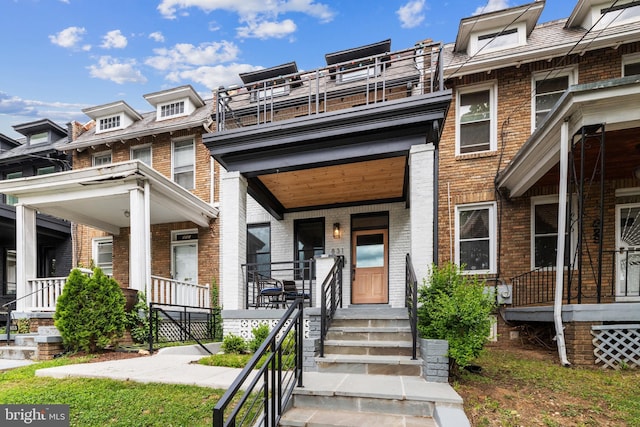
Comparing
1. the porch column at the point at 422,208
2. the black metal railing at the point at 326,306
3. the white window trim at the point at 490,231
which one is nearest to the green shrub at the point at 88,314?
the black metal railing at the point at 326,306

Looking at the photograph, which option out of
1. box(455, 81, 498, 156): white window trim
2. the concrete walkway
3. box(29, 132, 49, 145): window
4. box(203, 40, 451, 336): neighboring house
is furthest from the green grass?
box(29, 132, 49, 145): window

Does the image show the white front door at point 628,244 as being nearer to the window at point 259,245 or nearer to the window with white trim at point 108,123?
the window at point 259,245

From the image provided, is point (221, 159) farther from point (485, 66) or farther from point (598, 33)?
point (598, 33)

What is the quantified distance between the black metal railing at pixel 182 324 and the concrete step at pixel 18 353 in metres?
2.09

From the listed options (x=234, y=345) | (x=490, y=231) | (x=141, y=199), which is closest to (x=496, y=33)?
(x=490, y=231)

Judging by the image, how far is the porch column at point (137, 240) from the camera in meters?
7.34

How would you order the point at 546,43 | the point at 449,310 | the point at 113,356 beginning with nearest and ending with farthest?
the point at 449,310
the point at 113,356
the point at 546,43

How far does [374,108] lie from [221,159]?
2.85m

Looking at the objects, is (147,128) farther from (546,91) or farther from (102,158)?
(546,91)

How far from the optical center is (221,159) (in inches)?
236

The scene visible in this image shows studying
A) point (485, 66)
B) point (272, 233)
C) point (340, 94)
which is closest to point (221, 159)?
point (272, 233)

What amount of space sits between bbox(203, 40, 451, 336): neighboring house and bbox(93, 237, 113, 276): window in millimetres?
5204

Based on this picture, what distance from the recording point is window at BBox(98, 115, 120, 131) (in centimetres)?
1227

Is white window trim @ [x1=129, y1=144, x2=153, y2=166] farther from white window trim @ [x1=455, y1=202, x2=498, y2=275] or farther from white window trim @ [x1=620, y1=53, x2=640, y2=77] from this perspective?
white window trim @ [x1=620, y1=53, x2=640, y2=77]
